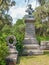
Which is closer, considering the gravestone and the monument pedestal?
the gravestone

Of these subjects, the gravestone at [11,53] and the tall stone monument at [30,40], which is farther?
the tall stone monument at [30,40]

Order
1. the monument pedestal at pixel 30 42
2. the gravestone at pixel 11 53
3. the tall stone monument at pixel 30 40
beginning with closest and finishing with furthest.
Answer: the gravestone at pixel 11 53 < the monument pedestal at pixel 30 42 < the tall stone monument at pixel 30 40

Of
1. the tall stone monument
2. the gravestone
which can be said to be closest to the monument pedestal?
the tall stone monument

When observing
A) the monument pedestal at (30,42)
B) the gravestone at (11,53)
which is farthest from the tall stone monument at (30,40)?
the gravestone at (11,53)

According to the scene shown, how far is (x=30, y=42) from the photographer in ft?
52.2

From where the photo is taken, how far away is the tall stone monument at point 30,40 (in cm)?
1435

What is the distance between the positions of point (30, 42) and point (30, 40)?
0.73 feet

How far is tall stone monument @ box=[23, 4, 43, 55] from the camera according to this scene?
1435 cm

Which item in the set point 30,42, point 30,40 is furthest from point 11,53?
point 30,40

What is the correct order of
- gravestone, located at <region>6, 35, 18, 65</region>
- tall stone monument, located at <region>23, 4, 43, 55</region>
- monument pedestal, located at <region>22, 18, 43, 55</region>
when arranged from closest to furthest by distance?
gravestone, located at <region>6, 35, 18, 65</region> < monument pedestal, located at <region>22, 18, 43, 55</region> < tall stone monument, located at <region>23, 4, 43, 55</region>

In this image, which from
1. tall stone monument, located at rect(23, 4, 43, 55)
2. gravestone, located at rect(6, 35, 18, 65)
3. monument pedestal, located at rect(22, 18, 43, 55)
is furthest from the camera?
tall stone monument, located at rect(23, 4, 43, 55)

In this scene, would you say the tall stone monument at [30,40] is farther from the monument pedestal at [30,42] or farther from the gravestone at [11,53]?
the gravestone at [11,53]

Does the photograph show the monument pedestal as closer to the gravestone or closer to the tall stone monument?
the tall stone monument

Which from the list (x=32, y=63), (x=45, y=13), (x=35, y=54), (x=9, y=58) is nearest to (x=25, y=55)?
(x=35, y=54)
